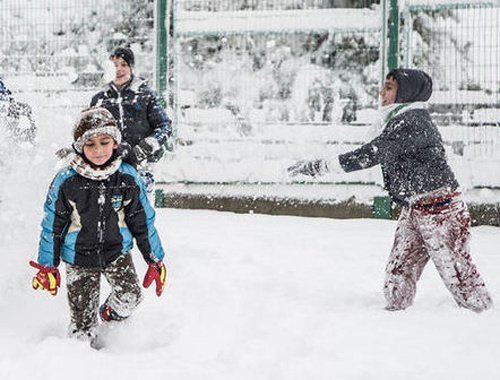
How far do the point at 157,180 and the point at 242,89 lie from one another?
1.61 meters

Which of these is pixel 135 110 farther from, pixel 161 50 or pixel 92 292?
pixel 161 50

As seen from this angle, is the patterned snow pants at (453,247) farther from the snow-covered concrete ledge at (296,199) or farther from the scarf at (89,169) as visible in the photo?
the snow-covered concrete ledge at (296,199)

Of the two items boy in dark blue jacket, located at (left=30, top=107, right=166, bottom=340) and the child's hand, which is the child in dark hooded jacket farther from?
boy in dark blue jacket, located at (left=30, top=107, right=166, bottom=340)

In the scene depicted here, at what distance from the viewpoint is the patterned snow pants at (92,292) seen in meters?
3.23

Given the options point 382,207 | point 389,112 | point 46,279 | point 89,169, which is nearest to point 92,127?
point 89,169

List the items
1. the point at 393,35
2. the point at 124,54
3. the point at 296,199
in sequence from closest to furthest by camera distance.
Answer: the point at 124,54
the point at 393,35
the point at 296,199

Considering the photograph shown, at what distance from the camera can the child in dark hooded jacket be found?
368cm

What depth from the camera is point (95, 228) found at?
10.3 ft

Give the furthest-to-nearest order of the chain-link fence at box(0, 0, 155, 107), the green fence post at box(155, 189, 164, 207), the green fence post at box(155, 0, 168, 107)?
the green fence post at box(155, 189, 164, 207)
the chain-link fence at box(0, 0, 155, 107)
the green fence post at box(155, 0, 168, 107)

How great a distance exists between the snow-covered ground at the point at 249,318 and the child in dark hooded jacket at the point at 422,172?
266 millimetres

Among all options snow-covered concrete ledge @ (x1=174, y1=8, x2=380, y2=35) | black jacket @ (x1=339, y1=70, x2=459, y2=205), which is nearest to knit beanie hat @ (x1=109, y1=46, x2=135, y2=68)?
black jacket @ (x1=339, y1=70, x2=459, y2=205)

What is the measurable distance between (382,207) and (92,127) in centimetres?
500

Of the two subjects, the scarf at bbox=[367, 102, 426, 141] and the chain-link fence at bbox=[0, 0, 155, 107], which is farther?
the chain-link fence at bbox=[0, 0, 155, 107]

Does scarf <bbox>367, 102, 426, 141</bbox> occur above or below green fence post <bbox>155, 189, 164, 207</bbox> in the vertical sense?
above
